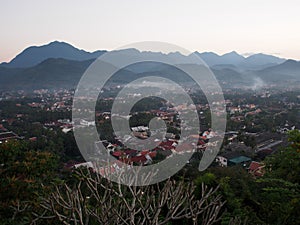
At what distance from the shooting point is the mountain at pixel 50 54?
335 ft

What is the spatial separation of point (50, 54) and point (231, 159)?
105 meters

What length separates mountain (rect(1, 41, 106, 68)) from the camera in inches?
4020

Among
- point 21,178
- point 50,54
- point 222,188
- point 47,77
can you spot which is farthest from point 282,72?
point 21,178

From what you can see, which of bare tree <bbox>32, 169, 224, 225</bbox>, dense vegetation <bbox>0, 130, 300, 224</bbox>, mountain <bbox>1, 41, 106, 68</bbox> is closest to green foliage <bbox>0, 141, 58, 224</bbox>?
dense vegetation <bbox>0, 130, 300, 224</bbox>

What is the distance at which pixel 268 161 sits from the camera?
14.5ft

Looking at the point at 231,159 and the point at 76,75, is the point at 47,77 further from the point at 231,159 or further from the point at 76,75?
the point at 231,159

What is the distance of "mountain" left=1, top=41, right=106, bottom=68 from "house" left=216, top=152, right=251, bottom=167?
314ft

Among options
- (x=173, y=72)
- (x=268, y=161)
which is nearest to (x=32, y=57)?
(x=173, y=72)

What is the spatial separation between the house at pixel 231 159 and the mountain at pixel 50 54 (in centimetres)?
9565

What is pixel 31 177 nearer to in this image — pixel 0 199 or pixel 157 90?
pixel 0 199

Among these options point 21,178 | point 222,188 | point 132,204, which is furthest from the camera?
point 222,188

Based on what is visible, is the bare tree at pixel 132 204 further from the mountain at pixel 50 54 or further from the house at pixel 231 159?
the mountain at pixel 50 54

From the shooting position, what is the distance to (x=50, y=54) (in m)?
105

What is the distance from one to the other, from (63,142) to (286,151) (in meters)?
10.6
